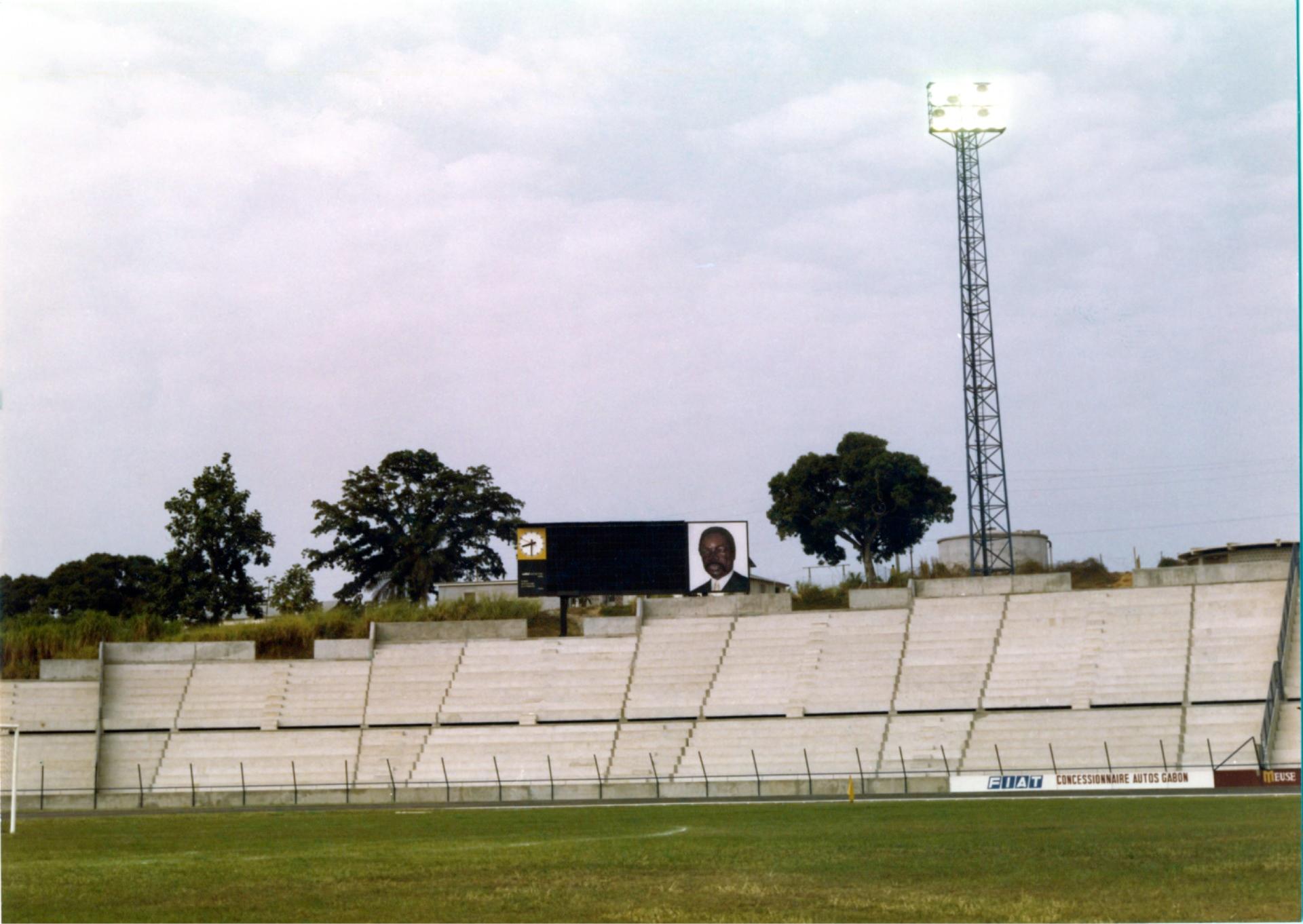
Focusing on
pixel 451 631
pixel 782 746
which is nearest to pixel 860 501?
pixel 451 631

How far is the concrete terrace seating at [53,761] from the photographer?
2149 inches

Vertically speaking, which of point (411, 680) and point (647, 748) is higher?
point (411, 680)

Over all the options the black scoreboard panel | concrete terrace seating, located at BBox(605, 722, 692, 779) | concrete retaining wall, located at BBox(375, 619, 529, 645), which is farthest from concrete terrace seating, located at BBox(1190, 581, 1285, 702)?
concrete retaining wall, located at BBox(375, 619, 529, 645)

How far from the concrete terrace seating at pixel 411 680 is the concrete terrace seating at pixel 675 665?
796 cm

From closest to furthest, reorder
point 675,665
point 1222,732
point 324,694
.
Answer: point 1222,732
point 675,665
point 324,694

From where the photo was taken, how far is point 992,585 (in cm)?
5891

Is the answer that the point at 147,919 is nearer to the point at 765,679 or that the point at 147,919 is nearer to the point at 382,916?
the point at 382,916

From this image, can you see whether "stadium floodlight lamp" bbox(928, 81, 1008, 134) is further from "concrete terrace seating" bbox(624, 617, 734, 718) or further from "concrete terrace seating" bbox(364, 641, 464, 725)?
"concrete terrace seating" bbox(364, 641, 464, 725)

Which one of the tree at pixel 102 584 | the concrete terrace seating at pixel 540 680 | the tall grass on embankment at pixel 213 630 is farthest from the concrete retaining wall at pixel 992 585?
the tree at pixel 102 584

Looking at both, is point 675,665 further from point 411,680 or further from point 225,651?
point 225,651

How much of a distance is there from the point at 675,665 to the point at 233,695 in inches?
720

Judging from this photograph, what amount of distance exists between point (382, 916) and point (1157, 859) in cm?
1086

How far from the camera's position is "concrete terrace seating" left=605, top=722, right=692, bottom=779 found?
173ft

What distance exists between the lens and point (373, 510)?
87.2 metres
